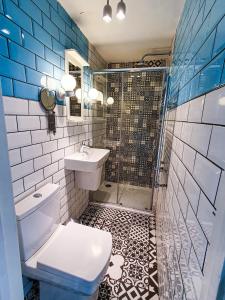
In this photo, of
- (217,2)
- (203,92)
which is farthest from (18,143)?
(217,2)

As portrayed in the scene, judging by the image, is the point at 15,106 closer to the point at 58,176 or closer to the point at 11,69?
the point at 11,69

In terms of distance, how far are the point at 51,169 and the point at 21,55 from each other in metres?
0.90

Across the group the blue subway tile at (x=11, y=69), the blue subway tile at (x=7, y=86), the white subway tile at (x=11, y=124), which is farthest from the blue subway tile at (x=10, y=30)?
the white subway tile at (x=11, y=124)

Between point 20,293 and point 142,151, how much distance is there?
2528 millimetres

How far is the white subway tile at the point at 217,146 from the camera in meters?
0.40

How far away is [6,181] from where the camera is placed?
516 millimetres

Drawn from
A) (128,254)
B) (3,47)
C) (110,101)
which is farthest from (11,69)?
(110,101)

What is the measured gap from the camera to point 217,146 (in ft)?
1.40

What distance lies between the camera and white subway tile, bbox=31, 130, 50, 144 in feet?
3.85

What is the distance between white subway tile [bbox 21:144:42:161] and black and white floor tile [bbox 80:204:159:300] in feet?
4.10

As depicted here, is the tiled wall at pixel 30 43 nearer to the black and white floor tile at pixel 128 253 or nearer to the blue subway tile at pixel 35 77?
the blue subway tile at pixel 35 77

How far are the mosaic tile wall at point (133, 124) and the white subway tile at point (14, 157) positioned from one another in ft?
6.50

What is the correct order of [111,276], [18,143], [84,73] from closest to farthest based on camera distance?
1. [18,143]
2. [111,276]
3. [84,73]

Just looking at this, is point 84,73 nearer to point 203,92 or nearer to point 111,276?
point 203,92
